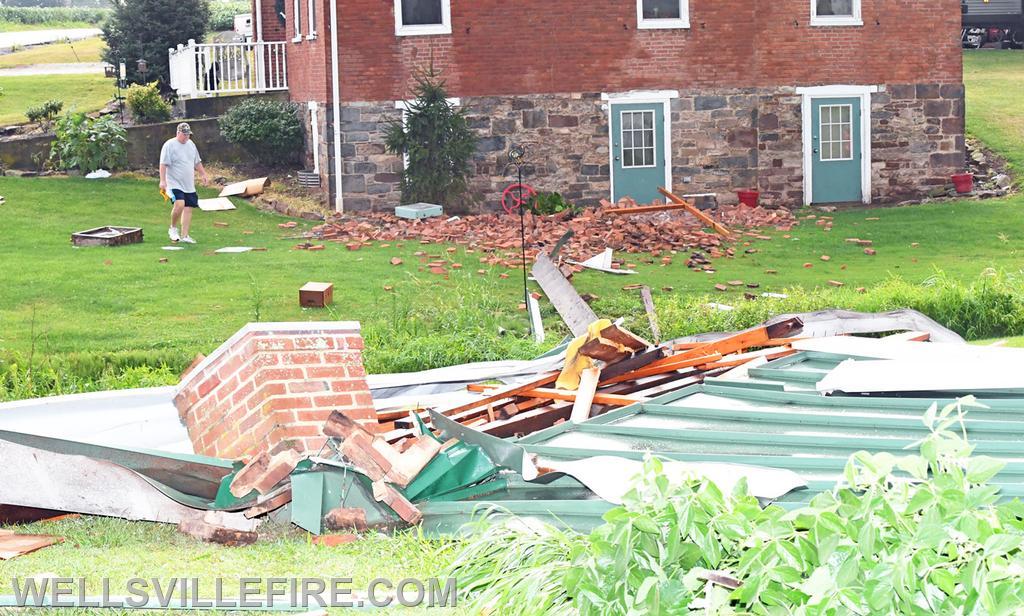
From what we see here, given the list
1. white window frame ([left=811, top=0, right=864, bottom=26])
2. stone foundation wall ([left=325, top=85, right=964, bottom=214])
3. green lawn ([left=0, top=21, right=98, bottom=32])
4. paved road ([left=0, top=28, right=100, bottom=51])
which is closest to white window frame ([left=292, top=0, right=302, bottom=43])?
stone foundation wall ([left=325, top=85, right=964, bottom=214])

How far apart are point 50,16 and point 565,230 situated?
52190 mm

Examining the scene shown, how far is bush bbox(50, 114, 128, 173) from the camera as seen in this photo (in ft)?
84.2

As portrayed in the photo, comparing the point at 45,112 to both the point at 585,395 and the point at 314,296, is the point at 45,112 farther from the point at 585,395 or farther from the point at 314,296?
the point at 585,395

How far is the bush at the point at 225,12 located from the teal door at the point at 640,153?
94.4 ft

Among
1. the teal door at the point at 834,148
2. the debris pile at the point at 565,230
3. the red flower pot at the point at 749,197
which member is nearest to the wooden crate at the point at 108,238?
the debris pile at the point at 565,230

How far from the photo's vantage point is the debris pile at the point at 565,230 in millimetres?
19984

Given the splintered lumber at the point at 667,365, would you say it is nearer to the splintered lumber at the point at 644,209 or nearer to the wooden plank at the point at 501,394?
the wooden plank at the point at 501,394

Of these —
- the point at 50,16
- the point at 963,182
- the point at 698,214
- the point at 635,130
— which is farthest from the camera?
the point at 50,16

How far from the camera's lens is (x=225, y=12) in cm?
5988

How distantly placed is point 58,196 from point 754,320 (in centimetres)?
1433

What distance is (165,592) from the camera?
6262mm

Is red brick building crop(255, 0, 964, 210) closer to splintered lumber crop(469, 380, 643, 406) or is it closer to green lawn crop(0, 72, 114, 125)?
green lawn crop(0, 72, 114, 125)

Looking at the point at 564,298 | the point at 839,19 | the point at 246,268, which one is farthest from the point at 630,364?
the point at 839,19

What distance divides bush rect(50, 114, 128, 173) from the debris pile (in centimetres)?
574
